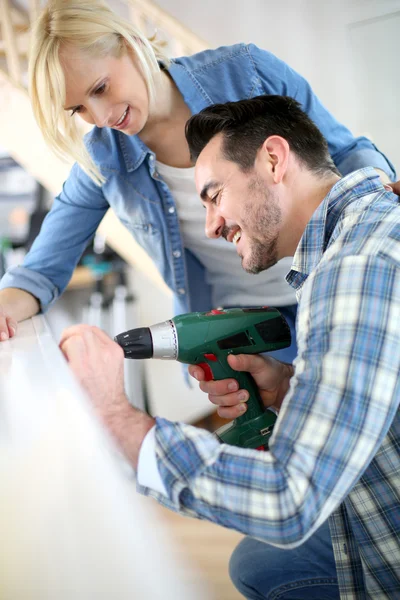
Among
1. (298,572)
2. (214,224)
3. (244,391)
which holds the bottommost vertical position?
(298,572)

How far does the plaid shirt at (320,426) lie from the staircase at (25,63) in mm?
831

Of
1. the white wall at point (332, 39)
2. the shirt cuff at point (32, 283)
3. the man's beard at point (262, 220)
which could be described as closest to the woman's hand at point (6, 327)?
the shirt cuff at point (32, 283)

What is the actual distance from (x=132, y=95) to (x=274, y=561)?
0.80 m

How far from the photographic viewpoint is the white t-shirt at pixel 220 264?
1.20 meters

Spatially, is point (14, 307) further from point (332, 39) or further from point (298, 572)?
point (332, 39)

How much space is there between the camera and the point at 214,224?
37.2 inches

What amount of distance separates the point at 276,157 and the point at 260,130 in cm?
7

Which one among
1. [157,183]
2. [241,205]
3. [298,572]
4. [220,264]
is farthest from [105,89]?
[298,572]

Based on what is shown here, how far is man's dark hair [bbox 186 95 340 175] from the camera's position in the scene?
893 millimetres

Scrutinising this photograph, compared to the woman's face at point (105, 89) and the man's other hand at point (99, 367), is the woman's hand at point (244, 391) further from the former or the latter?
the woman's face at point (105, 89)

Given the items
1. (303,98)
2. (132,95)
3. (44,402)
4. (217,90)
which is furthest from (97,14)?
(44,402)

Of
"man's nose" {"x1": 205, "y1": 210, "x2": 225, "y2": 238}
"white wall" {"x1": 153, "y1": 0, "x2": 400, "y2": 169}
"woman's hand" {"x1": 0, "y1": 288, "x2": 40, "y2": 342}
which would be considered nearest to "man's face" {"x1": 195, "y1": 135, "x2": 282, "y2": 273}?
"man's nose" {"x1": 205, "y1": 210, "x2": 225, "y2": 238}

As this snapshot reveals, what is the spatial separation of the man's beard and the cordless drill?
91 mm

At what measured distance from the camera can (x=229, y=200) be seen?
90 centimetres
